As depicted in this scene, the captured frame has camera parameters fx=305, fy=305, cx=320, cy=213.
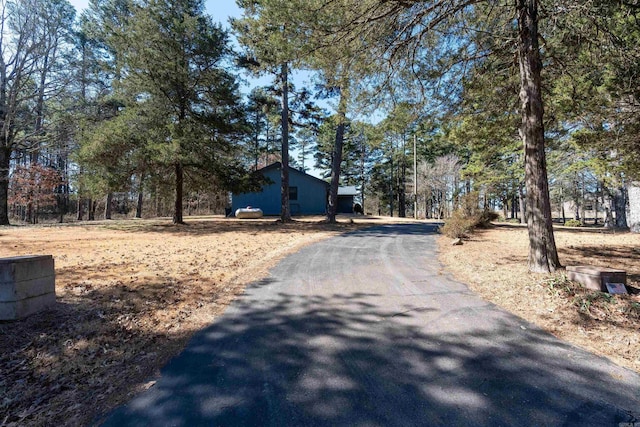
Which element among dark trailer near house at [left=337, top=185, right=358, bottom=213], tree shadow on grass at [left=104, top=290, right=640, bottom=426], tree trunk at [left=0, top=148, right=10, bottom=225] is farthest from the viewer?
dark trailer near house at [left=337, top=185, right=358, bottom=213]

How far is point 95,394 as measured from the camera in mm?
2457

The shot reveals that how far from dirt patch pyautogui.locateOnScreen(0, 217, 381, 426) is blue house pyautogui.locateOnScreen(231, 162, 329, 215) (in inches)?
719

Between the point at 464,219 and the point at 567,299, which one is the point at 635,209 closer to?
the point at 464,219

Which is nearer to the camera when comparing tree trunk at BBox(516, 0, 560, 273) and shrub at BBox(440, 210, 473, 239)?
tree trunk at BBox(516, 0, 560, 273)

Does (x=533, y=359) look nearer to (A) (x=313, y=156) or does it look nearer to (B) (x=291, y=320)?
(B) (x=291, y=320)

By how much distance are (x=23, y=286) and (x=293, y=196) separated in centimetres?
2342

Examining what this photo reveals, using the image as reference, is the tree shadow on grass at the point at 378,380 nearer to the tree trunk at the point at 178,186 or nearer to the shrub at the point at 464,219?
the shrub at the point at 464,219

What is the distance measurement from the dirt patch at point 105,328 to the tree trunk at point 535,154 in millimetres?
4987

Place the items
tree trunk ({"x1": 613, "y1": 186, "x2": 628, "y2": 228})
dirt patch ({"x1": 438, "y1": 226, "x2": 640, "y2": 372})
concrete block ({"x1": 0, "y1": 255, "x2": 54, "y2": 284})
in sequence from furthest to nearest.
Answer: tree trunk ({"x1": 613, "y1": 186, "x2": 628, "y2": 228}) < concrete block ({"x1": 0, "y1": 255, "x2": 54, "y2": 284}) < dirt patch ({"x1": 438, "y1": 226, "x2": 640, "y2": 372})

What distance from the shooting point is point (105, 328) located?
11.7 feet

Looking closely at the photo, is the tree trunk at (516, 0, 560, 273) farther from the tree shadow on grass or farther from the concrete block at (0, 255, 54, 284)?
the concrete block at (0, 255, 54, 284)

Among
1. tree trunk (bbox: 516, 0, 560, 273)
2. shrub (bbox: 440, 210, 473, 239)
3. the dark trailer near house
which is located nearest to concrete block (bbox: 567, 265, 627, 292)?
tree trunk (bbox: 516, 0, 560, 273)

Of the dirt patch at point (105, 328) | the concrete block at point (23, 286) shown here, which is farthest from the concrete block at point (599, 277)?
the concrete block at point (23, 286)

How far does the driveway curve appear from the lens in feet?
6.85
